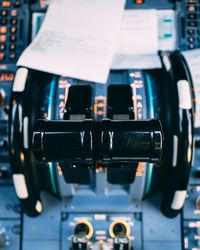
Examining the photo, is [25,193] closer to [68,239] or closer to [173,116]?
[68,239]

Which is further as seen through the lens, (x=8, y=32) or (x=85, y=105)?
(x=8, y=32)

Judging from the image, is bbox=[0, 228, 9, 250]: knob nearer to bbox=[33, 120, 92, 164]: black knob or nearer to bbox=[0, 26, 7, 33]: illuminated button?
bbox=[33, 120, 92, 164]: black knob

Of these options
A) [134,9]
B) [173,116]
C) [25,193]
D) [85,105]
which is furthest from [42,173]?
[134,9]

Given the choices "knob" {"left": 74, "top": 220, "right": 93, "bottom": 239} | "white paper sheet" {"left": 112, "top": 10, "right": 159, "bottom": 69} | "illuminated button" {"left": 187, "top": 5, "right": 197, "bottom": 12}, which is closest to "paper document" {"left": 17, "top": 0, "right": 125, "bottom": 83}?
"white paper sheet" {"left": 112, "top": 10, "right": 159, "bottom": 69}

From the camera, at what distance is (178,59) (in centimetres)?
100

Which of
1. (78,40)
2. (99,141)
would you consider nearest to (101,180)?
(99,141)

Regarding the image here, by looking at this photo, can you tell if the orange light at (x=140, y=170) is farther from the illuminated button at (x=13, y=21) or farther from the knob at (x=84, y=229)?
the illuminated button at (x=13, y=21)

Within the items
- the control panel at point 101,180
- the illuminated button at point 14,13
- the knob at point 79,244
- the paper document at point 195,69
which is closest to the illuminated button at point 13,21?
the illuminated button at point 14,13

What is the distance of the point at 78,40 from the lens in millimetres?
1064

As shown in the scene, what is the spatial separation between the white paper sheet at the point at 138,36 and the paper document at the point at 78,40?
3 cm

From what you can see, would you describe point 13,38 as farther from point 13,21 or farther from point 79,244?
point 79,244

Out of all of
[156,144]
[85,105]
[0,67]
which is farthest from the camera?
[0,67]

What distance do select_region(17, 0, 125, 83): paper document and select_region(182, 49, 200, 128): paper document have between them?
181 mm

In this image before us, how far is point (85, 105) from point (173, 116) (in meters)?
0.19
